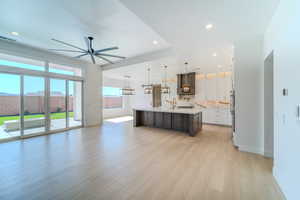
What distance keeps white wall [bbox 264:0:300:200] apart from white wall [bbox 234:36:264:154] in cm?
113

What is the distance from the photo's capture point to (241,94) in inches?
130

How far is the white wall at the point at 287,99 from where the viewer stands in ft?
4.87

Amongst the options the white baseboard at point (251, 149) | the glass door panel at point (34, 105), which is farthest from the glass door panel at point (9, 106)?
the white baseboard at point (251, 149)

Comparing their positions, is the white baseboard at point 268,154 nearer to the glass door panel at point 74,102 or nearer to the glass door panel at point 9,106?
the glass door panel at point 74,102

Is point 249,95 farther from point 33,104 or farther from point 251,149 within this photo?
point 33,104

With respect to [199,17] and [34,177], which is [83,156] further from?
[199,17]

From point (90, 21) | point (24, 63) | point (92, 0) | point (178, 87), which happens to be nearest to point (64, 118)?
point (24, 63)

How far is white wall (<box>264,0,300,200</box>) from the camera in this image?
1.48m

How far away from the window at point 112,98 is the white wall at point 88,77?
2455 mm

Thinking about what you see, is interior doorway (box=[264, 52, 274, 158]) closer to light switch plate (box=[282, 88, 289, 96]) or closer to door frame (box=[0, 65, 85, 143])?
light switch plate (box=[282, 88, 289, 96])

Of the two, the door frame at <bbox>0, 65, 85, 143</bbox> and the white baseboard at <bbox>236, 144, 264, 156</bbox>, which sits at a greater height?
the door frame at <bbox>0, 65, 85, 143</bbox>

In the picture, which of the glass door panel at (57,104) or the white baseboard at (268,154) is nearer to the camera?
the white baseboard at (268,154)

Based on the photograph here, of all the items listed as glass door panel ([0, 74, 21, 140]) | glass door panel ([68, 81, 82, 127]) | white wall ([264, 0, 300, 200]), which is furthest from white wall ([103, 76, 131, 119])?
white wall ([264, 0, 300, 200])

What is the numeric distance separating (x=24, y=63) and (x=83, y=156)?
4389mm
